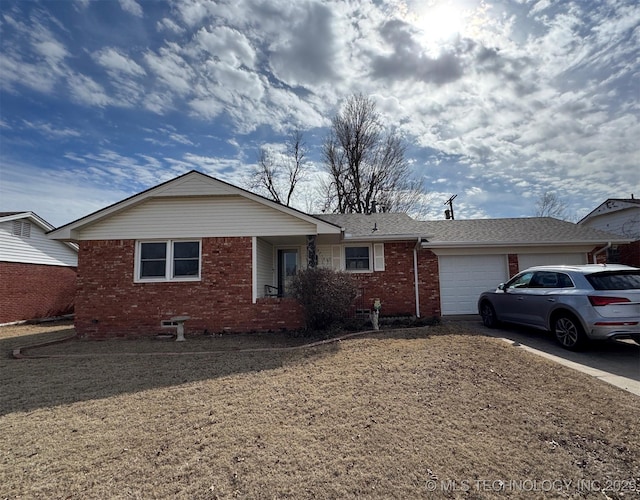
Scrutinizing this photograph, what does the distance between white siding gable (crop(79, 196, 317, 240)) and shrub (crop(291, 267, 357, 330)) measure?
5.71 feet

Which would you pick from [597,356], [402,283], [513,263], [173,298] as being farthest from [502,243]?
[173,298]

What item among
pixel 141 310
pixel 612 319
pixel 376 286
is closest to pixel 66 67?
pixel 141 310

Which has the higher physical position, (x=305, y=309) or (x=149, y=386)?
(x=305, y=309)

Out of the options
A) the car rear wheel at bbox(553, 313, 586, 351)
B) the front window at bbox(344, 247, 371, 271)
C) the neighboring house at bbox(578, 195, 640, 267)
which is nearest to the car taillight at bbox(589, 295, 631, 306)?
the car rear wheel at bbox(553, 313, 586, 351)

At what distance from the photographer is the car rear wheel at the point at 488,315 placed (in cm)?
920

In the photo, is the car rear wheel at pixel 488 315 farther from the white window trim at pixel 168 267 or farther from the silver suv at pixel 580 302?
the white window trim at pixel 168 267

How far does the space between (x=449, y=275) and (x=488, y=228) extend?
2.98 metres

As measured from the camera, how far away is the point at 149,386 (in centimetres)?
537

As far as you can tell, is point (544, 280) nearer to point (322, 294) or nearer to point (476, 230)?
point (322, 294)

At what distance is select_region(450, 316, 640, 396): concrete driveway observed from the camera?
508cm

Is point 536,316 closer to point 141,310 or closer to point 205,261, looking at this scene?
point 205,261

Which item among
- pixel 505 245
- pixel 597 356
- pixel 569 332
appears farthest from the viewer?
pixel 505 245

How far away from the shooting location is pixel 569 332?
6719 mm

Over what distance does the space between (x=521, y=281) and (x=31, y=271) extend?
19553 mm
